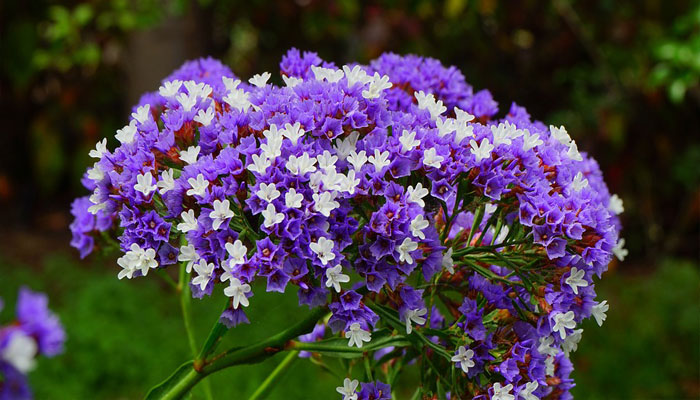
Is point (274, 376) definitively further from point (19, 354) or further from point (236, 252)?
point (19, 354)

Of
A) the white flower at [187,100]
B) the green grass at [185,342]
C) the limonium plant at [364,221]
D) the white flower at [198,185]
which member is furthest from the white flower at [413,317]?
the green grass at [185,342]

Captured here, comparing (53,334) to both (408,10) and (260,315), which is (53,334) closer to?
(260,315)

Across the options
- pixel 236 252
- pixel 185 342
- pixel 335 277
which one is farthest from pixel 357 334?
pixel 185 342

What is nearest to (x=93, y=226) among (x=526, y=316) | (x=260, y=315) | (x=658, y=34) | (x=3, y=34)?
(x=260, y=315)

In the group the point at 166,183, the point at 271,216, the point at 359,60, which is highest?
the point at 359,60

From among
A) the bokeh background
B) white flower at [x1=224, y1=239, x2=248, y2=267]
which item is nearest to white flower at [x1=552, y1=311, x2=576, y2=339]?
white flower at [x1=224, y1=239, x2=248, y2=267]

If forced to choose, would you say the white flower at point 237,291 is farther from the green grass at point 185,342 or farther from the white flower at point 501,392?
the green grass at point 185,342
